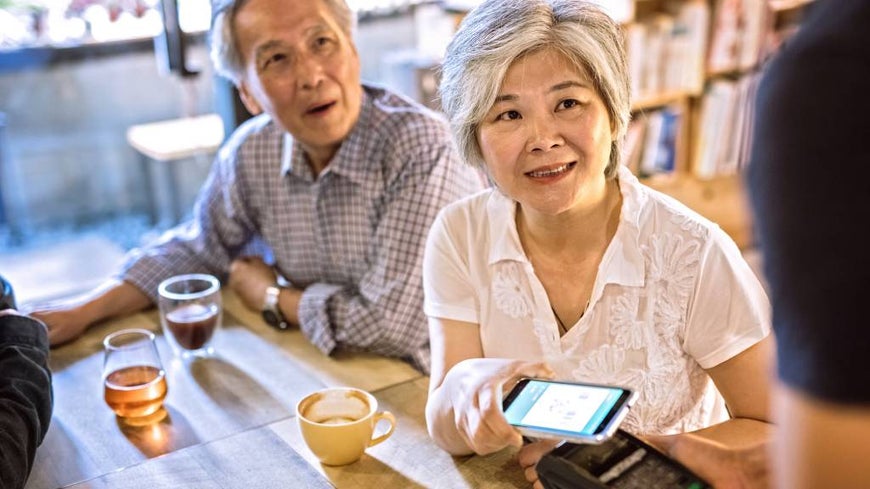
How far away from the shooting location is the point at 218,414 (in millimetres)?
1563

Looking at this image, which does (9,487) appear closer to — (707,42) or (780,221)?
(780,221)

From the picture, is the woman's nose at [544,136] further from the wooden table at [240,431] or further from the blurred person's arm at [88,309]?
the blurred person's arm at [88,309]

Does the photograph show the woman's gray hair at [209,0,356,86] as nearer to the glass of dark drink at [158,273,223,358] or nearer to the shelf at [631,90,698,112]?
the glass of dark drink at [158,273,223,358]

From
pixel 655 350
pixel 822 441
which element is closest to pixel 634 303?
pixel 655 350

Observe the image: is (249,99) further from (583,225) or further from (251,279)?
(583,225)

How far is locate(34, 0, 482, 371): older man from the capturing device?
6.13ft

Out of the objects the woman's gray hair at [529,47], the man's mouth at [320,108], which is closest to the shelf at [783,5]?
the man's mouth at [320,108]

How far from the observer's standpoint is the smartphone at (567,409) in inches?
41.2

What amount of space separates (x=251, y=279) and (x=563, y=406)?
3.62ft

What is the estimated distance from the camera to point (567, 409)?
43.3 inches

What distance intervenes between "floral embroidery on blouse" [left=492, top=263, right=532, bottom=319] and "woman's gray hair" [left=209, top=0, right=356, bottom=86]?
2.50 feet

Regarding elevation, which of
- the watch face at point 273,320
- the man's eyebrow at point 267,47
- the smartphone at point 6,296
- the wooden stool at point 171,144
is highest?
the man's eyebrow at point 267,47

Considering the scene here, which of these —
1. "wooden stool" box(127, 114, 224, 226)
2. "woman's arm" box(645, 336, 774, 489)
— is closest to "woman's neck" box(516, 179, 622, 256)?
"woman's arm" box(645, 336, 774, 489)

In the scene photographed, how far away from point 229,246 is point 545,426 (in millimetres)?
1293
